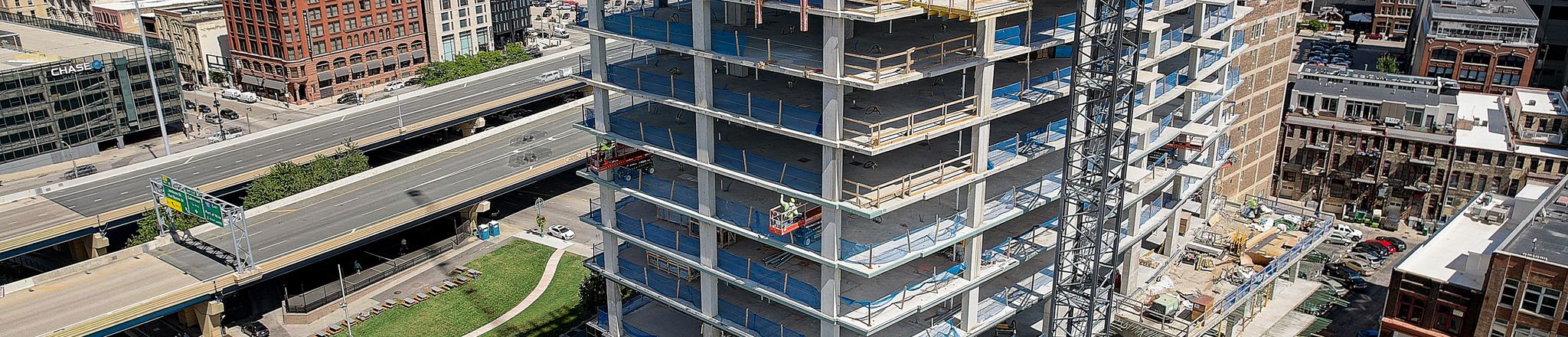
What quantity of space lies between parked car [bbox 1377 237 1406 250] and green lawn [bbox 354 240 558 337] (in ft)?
255

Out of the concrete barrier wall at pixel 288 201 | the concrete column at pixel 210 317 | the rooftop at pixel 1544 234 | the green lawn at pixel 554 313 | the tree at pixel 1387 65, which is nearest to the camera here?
the rooftop at pixel 1544 234

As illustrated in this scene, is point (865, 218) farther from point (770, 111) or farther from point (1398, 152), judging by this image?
point (1398, 152)

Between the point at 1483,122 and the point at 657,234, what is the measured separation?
9958cm

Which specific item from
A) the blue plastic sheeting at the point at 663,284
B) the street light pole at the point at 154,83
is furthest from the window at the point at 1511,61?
the street light pole at the point at 154,83

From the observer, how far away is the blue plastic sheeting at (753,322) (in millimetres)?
52906

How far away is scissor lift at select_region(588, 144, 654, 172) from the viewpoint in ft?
178

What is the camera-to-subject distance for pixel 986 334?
2349 inches

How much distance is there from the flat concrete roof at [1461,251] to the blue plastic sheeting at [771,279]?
136 feet

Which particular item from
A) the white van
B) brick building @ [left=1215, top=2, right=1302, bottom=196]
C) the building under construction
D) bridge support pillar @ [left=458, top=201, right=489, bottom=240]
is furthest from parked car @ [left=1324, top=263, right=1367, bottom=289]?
the white van

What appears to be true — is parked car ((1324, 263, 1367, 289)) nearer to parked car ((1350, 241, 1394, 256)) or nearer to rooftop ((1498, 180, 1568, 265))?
parked car ((1350, 241, 1394, 256))

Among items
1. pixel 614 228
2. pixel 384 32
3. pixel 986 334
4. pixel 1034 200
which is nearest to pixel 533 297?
pixel 614 228

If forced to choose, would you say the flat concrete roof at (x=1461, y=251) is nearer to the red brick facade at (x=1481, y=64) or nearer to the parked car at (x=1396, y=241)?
the parked car at (x=1396, y=241)

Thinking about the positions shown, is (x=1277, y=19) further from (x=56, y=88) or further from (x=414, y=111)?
(x=56, y=88)

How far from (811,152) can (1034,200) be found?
1103 centimetres
